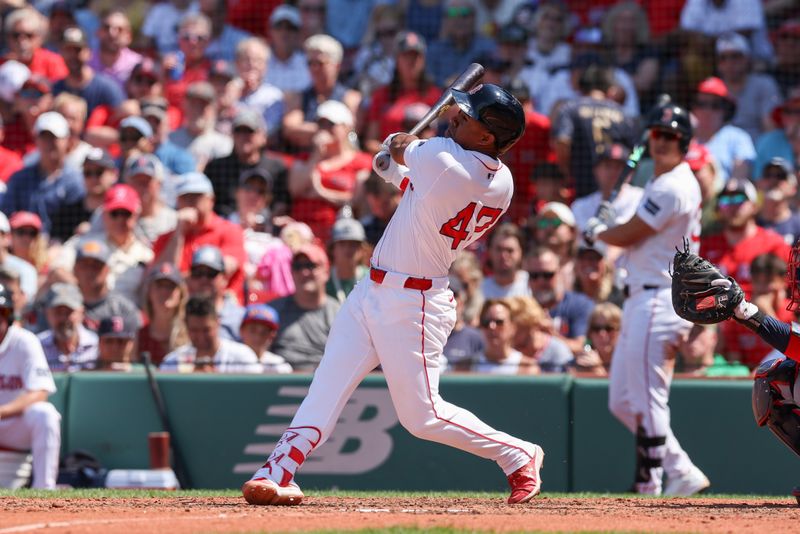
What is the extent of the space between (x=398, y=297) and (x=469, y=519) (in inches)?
40.0

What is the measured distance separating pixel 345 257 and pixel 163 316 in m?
1.37

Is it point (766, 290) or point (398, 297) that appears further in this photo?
point (766, 290)

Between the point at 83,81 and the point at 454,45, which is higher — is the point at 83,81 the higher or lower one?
the lower one

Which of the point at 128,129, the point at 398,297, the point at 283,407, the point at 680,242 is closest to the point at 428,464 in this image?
the point at 283,407

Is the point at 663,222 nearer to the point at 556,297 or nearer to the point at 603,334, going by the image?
the point at 603,334

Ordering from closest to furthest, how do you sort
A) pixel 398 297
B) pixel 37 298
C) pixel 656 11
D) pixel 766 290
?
pixel 398 297
pixel 766 290
pixel 37 298
pixel 656 11

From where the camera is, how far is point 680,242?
783cm

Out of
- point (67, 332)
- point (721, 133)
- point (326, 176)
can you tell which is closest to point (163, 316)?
point (67, 332)

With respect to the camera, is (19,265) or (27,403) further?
(19,265)

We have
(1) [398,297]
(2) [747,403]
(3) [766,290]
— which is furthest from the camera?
(3) [766,290]

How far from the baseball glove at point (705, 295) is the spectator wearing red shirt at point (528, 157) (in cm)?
612

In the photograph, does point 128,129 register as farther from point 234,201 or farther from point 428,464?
point 428,464

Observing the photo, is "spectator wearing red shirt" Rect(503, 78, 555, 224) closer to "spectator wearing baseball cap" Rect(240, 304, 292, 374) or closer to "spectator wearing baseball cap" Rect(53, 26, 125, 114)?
"spectator wearing baseball cap" Rect(240, 304, 292, 374)

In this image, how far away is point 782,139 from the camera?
38.2 feet
